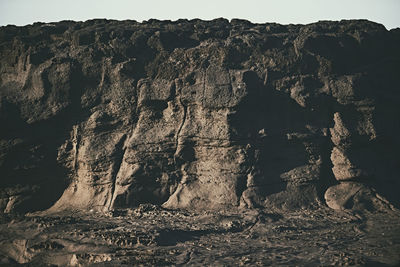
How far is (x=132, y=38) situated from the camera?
70.7ft

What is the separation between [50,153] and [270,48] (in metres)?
8.00

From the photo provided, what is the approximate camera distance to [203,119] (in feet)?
Result: 66.2

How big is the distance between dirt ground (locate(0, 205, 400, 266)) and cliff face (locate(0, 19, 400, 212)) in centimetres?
83

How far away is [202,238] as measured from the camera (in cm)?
1745

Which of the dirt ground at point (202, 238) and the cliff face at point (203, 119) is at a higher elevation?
the cliff face at point (203, 119)

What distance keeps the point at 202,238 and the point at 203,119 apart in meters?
4.28

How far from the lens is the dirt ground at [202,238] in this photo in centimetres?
1565

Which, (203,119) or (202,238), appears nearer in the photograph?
(202,238)

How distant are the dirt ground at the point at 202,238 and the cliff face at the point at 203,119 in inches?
32.7

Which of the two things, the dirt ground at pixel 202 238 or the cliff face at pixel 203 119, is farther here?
the cliff face at pixel 203 119

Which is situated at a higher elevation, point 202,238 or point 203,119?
point 203,119

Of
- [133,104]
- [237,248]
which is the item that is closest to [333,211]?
[237,248]

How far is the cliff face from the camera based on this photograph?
19.8 meters

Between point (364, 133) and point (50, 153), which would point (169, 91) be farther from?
point (364, 133)
